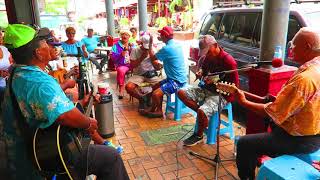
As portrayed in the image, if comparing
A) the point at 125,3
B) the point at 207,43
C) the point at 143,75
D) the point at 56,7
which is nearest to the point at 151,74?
the point at 143,75

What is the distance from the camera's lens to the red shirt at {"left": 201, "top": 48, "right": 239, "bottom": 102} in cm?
349

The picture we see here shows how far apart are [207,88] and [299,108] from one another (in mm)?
1857

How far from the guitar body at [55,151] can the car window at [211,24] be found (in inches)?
192

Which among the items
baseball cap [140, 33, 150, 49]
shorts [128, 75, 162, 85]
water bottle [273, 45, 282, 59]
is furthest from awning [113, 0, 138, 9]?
water bottle [273, 45, 282, 59]

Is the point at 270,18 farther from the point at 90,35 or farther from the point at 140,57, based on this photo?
the point at 90,35

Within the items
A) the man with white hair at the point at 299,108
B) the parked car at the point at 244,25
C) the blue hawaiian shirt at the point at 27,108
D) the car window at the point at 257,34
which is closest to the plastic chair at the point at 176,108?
the parked car at the point at 244,25

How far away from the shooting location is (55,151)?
73.2 inches

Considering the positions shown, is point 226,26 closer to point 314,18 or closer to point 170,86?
point 314,18

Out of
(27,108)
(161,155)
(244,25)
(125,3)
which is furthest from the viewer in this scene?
(125,3)

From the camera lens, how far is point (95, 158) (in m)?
2.18

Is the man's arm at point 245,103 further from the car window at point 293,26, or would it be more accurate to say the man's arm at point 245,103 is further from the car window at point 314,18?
the car window at point 314,18

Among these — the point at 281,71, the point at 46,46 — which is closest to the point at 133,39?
the point at 281,71

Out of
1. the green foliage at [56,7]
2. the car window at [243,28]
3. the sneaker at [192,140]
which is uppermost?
the green foliage at [56,7]

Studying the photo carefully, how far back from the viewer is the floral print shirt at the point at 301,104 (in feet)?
6.87
